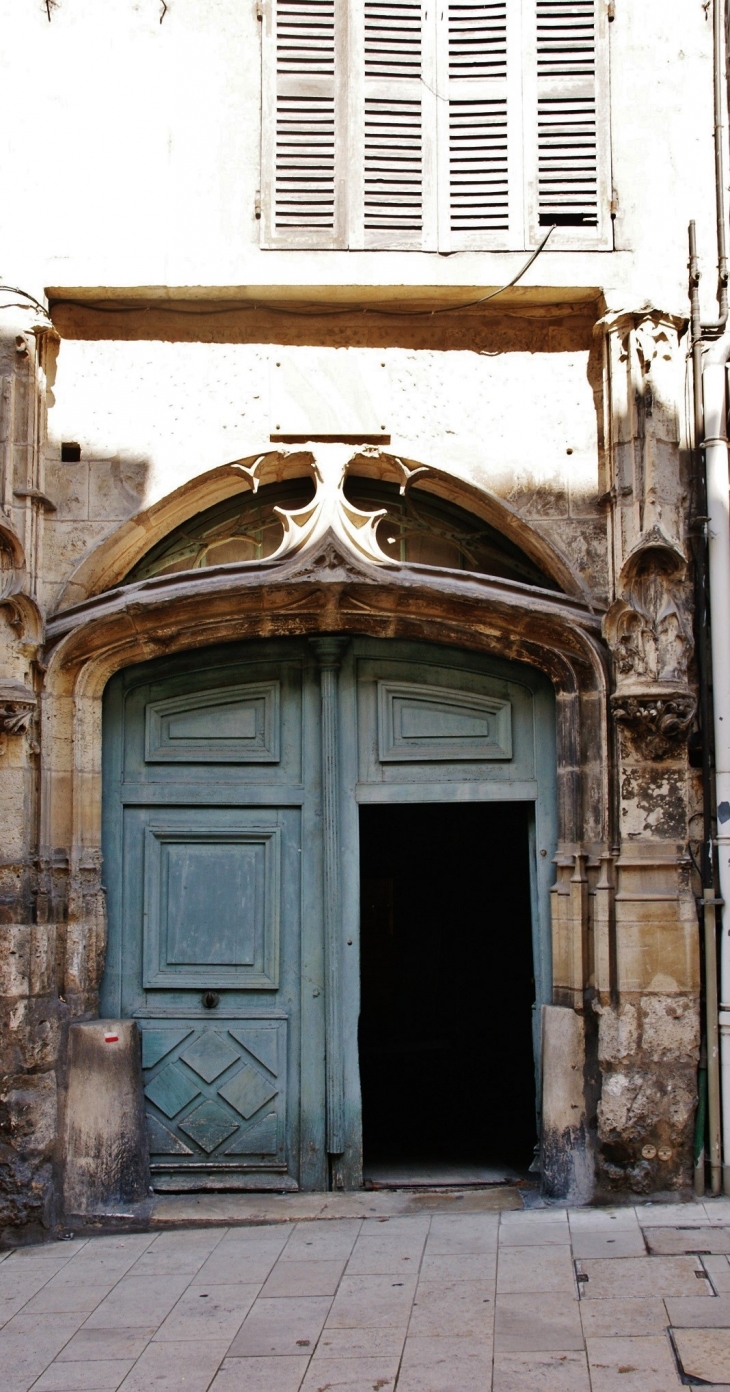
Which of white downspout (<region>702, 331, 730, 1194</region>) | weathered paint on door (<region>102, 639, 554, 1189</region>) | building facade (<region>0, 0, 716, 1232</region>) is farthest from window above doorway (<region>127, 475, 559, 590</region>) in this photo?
white downspout (<region>702, 331, 730, 1194</region>)

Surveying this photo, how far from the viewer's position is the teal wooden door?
5.94 m

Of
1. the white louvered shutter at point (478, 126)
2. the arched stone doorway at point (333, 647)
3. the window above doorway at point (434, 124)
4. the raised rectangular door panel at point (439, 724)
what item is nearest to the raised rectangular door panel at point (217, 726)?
the arched stone doorway at point (333, 647)

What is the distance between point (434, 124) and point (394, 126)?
0.62 ft

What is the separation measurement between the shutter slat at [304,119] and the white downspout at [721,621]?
6.35 feet

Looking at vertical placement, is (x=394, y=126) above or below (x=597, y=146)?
above

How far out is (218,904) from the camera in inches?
239

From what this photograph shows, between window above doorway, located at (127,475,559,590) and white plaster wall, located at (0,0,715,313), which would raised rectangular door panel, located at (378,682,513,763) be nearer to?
window above doorway, located at (127,475,559,590)

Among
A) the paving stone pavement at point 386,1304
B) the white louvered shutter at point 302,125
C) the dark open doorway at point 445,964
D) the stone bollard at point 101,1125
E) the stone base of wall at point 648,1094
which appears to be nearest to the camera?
the paving stone pavement at point 386,1304

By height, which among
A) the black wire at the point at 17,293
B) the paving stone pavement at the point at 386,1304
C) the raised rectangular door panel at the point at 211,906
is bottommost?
the paving stone pavement at the point at 386,1304

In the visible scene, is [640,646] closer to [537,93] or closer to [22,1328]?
[537,93]

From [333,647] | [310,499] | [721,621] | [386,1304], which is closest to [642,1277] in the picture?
[386,1304]

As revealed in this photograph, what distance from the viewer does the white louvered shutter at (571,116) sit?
6.13 metres

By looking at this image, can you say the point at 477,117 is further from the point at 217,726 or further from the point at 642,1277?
the point at 642,1277

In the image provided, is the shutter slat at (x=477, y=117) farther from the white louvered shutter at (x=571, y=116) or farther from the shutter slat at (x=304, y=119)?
the shutter slat at (x=304, y=119)
